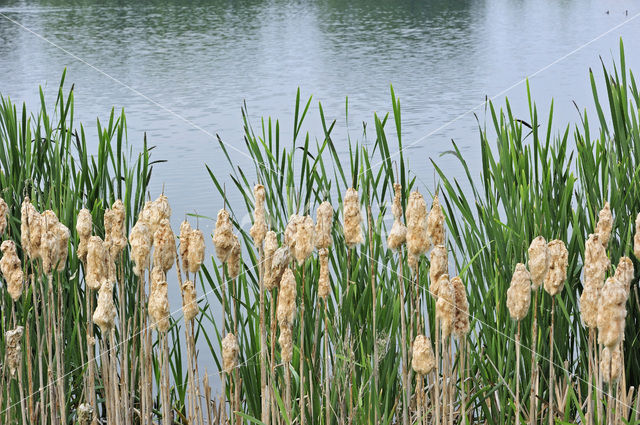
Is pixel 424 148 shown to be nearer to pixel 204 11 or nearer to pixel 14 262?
pixel 14 262

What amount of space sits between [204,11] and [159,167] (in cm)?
1695

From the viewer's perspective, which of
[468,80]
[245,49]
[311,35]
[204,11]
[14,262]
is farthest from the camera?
[204,11]

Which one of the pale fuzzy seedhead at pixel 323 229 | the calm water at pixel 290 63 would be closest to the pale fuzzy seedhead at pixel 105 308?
the pale fuzzy seedhead at pixel 323 229

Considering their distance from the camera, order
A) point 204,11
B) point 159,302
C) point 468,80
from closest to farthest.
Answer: point 159,302 < point 468,80 < point 204,11

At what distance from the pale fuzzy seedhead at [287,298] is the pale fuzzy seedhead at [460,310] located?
0.26 metres

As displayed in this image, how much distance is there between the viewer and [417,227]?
150 centimetres

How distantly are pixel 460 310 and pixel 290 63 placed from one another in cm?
1133

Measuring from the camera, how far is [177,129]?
25.7ft

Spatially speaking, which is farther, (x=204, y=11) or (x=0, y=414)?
(x=204, y=11)

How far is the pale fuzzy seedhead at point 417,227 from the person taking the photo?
59.0 inches

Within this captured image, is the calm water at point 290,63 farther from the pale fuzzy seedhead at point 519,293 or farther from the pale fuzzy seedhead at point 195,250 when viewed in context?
the pale fuzzy seedhead at point 519,293

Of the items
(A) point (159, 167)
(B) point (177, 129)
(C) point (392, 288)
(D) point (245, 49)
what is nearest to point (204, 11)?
(D) point (245, 49)

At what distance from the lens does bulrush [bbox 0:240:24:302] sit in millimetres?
1569

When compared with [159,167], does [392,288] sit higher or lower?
higher
